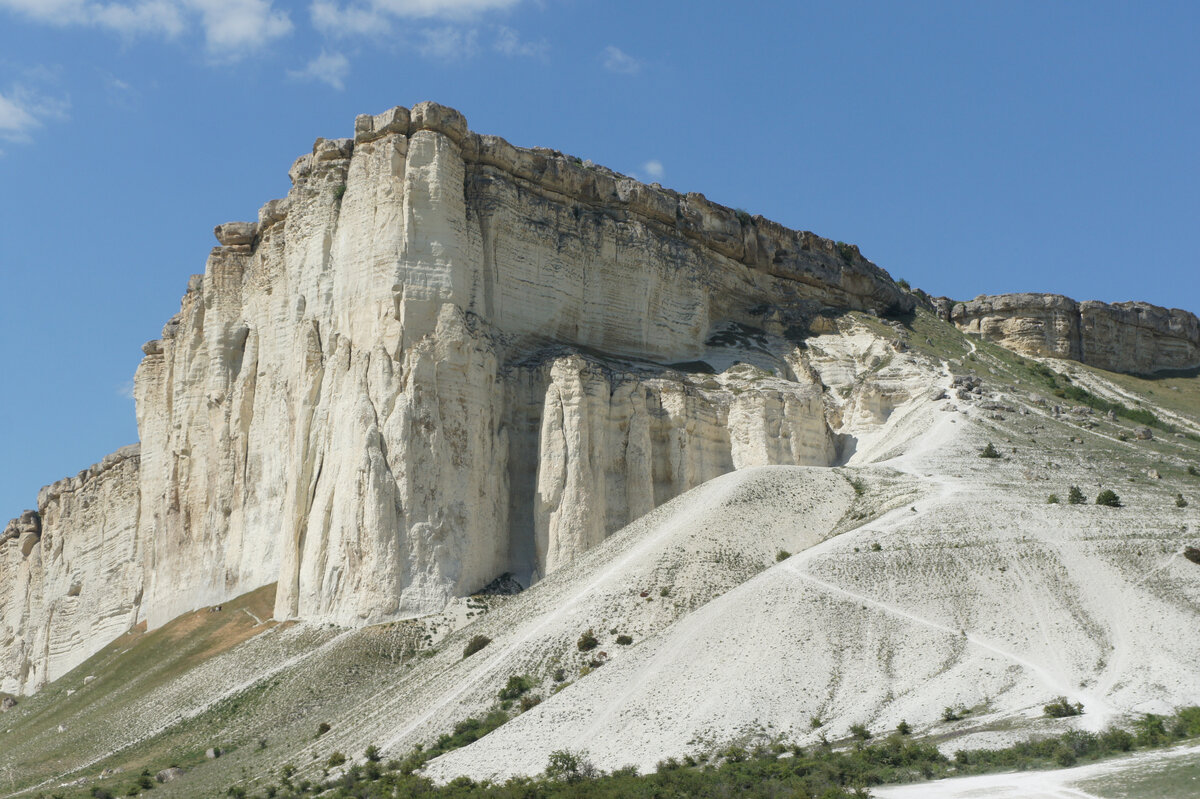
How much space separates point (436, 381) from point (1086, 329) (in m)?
51.0

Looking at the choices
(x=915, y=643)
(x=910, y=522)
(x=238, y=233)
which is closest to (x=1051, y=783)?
(x=915, y=643)

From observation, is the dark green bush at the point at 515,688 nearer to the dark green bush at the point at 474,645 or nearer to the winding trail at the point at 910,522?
the dark green bush at the point at 474,645

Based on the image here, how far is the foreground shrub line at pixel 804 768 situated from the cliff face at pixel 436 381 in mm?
19343

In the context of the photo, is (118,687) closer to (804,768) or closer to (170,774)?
(170,774)

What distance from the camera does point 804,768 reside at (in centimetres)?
3872

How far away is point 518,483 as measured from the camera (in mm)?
67250

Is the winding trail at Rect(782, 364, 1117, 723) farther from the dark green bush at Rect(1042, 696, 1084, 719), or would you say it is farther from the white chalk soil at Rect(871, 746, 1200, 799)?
the white chalk soil at Rect(871, 746, 1200, 799)

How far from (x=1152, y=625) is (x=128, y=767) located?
34305mm

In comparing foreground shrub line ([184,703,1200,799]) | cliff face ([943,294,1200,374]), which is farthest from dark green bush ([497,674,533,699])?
cliff face ([943,294,1200,374])

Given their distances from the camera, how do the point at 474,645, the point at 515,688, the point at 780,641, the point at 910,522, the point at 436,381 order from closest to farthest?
the point at 780,641 → the point at 515,688 → the point at 474,645 → the point at 910,522 → the point at 436,381

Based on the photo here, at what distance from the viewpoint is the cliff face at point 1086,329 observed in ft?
317

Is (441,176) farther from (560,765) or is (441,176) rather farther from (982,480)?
(560,765)

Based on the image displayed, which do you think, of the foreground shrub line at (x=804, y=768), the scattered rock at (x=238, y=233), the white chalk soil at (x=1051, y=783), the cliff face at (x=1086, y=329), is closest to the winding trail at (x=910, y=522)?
the foreground shrub line at (x=804, y=768)

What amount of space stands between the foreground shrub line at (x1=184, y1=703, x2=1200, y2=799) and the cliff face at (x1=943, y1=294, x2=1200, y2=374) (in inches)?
2295
